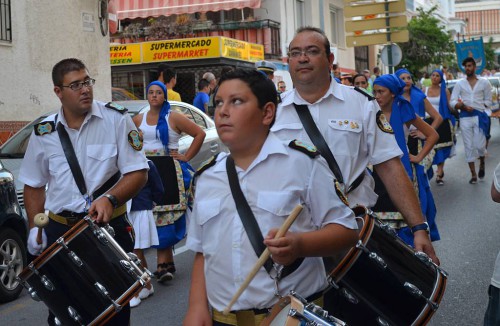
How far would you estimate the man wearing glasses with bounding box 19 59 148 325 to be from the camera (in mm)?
5238

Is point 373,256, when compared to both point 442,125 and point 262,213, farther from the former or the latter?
point 442,125

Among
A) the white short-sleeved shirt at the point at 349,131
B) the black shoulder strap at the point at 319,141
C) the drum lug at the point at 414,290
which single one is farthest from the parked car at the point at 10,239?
the drum lug at the point at 414,290

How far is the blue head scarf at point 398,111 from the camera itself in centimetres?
753

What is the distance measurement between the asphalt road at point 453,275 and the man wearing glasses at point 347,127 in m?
2.28

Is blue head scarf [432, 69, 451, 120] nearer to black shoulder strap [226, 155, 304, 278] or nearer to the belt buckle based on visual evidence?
the belt buckle

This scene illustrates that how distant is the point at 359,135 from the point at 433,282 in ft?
3.39

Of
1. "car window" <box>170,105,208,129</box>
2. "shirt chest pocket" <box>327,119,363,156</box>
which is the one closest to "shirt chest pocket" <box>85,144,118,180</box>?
"shirt chest pocket" <box>327,119,363,156</box>

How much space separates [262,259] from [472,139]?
13.5 m

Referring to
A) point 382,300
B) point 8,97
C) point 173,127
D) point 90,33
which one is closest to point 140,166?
point 382,300

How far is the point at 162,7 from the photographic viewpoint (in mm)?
32188

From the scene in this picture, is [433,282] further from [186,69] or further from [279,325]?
[186,69]

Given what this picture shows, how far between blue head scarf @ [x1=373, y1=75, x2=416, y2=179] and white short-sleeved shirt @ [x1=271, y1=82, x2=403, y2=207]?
2.51m

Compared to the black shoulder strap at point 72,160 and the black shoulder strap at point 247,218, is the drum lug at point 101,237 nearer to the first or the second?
the black shoulder strap at point 72,160

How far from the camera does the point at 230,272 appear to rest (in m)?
3.46
